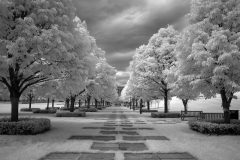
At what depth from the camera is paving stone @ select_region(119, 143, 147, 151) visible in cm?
762

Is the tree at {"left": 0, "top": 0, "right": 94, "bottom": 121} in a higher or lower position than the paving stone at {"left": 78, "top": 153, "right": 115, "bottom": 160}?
higher

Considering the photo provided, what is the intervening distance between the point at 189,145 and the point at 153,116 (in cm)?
1578

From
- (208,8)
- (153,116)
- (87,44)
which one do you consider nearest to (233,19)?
(208,8)

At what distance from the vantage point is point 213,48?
1093 cm

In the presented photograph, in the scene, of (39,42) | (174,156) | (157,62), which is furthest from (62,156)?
(157,62)

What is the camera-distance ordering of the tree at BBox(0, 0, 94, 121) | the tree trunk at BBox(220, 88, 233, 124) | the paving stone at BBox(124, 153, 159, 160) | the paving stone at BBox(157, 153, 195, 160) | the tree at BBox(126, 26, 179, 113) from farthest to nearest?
the tree at BBox(126, 26, 179, 113)
the tree trunk at BBox(220, 88, 233, 124)
the tree at BBox(0, 0, 94, 121)
the paving stone at BBox(157, 153, 195, 160)
the paving stone at BBox(124, 153, 159, 160)

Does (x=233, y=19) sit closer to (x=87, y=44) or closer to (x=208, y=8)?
(x=208, y=8)

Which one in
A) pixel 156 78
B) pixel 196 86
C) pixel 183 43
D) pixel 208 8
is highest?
pixel 208 8

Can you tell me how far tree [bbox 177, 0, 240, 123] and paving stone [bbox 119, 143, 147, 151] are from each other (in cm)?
541

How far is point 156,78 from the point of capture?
2328 centimetres

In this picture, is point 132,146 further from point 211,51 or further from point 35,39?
point 211,51

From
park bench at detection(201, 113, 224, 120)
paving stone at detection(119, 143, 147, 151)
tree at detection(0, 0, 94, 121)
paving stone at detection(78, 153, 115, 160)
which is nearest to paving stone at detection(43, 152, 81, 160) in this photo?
paving stone at detection(78, 153, 115, 160)

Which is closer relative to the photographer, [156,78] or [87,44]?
[87,44]

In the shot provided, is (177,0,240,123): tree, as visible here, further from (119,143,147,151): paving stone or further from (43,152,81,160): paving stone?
(43,152,81,160): paving stone
